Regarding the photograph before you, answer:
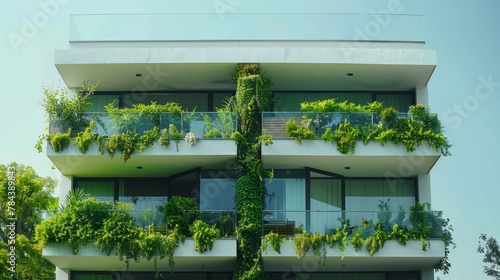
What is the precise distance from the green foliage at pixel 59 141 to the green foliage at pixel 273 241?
7.07 metres

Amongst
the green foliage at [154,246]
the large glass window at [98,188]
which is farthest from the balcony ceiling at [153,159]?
the green foliage at [154,246]

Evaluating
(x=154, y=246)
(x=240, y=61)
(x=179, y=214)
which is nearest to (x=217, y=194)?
(x=179, y=214)

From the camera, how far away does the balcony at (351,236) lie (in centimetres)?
3506

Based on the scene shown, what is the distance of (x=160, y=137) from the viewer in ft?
118

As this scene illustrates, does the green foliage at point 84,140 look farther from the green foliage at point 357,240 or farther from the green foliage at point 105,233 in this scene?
the green foliage at point 357,240

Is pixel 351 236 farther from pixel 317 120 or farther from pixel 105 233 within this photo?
pixel 105 233

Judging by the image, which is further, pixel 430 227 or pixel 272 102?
pixel 272 102

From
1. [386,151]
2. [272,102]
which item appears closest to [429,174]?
[386,151]

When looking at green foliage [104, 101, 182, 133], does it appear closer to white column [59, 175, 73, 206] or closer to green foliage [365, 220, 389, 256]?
white column [59, 175, 73, 206]

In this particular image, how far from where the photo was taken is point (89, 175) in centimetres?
3891

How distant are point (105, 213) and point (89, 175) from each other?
4.12 m

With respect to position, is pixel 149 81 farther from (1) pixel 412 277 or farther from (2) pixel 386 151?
(1) pixel 412 277

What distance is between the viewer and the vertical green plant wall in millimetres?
35125

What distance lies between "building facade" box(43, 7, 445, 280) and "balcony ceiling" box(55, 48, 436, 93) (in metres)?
0.03
